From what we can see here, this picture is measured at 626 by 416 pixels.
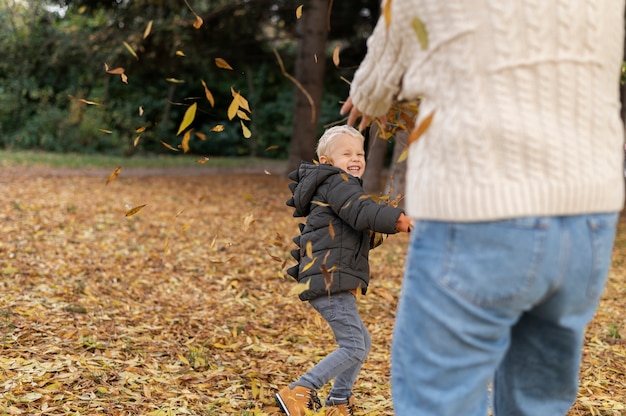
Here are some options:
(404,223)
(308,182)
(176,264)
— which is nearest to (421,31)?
(404,223)

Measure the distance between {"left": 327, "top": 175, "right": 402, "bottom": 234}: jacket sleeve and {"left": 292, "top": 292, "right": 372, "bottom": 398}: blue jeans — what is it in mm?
387

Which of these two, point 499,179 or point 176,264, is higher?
point 499,179

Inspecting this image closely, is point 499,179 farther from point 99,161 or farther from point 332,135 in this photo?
point 99,161

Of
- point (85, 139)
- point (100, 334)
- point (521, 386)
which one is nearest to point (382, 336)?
point (100, 334)

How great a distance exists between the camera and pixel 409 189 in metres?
1.73

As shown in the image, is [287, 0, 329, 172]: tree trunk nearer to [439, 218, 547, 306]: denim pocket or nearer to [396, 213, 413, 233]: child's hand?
[396, 213, 413, 233]: child's hand

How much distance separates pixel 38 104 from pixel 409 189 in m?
20.9

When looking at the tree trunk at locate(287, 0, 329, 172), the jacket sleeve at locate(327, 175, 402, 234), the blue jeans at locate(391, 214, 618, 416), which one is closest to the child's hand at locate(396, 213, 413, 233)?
the jacket sleeve at locate(327, 175, 402, 234)

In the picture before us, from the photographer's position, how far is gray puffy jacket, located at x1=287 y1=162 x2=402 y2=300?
3.34 meters

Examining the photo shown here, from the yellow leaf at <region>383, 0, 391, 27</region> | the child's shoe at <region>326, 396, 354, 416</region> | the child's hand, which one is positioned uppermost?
the yellow leaf at <region>383, 0, 391, 27</region>

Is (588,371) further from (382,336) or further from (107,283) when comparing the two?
(107,283)

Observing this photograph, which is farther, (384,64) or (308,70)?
(308,70)

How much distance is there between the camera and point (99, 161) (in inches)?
688

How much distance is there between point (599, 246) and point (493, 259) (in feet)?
0.83
